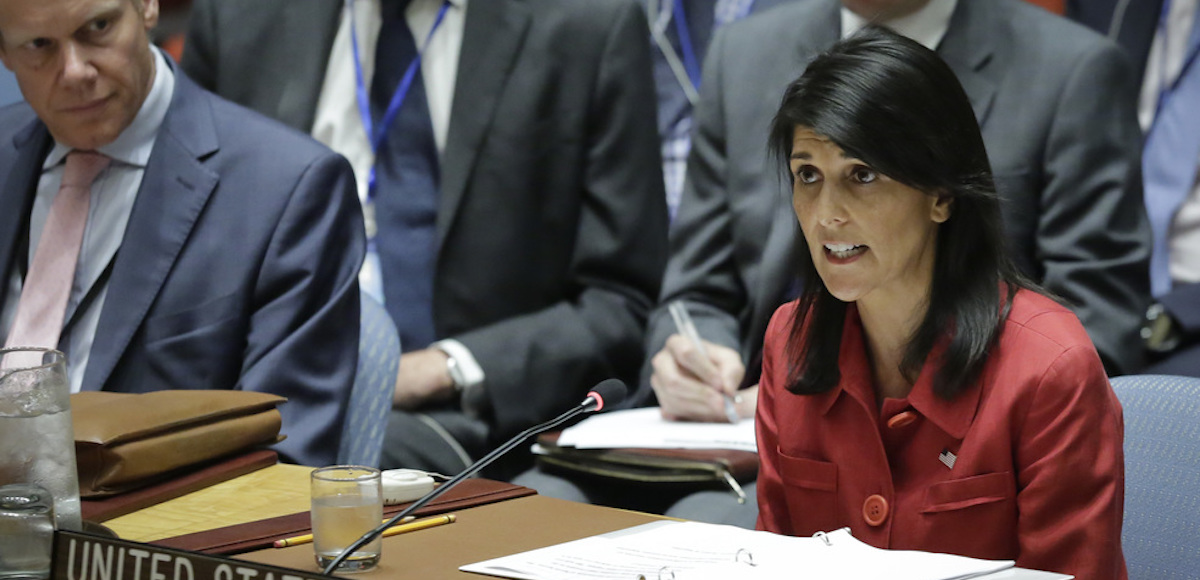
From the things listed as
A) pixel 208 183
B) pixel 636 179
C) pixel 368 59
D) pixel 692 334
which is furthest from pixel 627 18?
pixel 208 183

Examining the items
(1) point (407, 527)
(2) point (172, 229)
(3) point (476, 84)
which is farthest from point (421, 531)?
(3) point (476, 84)

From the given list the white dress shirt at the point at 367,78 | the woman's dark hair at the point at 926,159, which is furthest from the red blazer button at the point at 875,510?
the white dress shirt at the point at 367,78

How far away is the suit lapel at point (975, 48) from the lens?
275 centimetres

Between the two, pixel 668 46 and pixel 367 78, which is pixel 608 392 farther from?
pixel 668 46

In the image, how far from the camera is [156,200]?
7.39ft

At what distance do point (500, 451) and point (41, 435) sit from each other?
485mm

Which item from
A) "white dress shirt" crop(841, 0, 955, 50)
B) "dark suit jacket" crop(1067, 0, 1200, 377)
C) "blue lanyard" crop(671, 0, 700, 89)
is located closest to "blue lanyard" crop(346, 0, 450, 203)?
"blue lanyard" crop(671, 0, 700, 89)

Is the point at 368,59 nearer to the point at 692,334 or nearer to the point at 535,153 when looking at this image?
the point at 535,153

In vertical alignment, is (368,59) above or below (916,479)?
above

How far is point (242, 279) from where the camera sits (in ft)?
7.16

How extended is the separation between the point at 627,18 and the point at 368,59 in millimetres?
617

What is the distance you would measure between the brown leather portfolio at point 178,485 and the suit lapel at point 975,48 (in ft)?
5.38

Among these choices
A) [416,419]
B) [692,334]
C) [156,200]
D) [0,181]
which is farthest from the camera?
[416,419]

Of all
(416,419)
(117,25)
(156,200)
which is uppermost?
(117,25)
